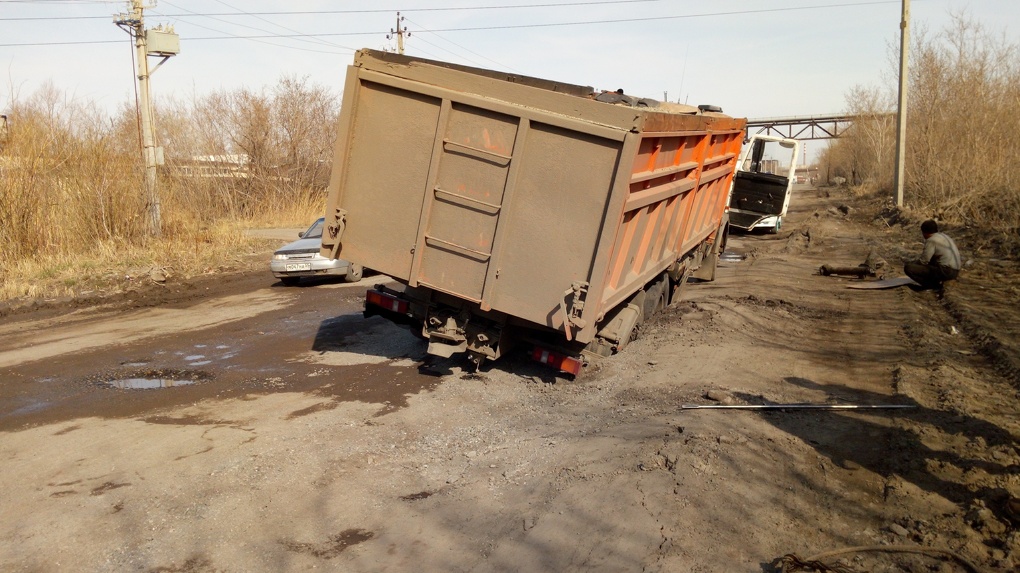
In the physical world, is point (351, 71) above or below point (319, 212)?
above

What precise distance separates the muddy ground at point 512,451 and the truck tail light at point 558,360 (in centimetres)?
32

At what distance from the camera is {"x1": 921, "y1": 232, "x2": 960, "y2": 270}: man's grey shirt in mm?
12219

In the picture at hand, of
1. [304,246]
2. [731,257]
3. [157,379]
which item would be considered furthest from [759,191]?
[157,379]

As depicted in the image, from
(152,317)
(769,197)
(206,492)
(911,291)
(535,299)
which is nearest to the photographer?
(206,492)

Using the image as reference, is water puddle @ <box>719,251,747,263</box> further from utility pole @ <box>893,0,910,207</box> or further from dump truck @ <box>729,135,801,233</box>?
utility pole @ <box>893,0,910,207</box>

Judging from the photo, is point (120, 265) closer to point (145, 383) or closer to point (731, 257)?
point (145, 383)

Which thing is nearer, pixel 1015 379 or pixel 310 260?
pixel 1015 379

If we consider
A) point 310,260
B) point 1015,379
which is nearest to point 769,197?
point 310,260

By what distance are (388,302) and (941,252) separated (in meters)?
9.05

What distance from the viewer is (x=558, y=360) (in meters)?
7.76

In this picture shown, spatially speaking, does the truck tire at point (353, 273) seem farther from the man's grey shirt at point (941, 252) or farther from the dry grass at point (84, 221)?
the man's grey shirt at point (941, 252)

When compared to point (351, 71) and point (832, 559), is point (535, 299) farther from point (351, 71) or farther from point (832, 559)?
point (832, 559)

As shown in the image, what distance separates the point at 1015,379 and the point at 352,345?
7348 millimetres

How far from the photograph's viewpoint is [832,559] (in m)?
4.19
